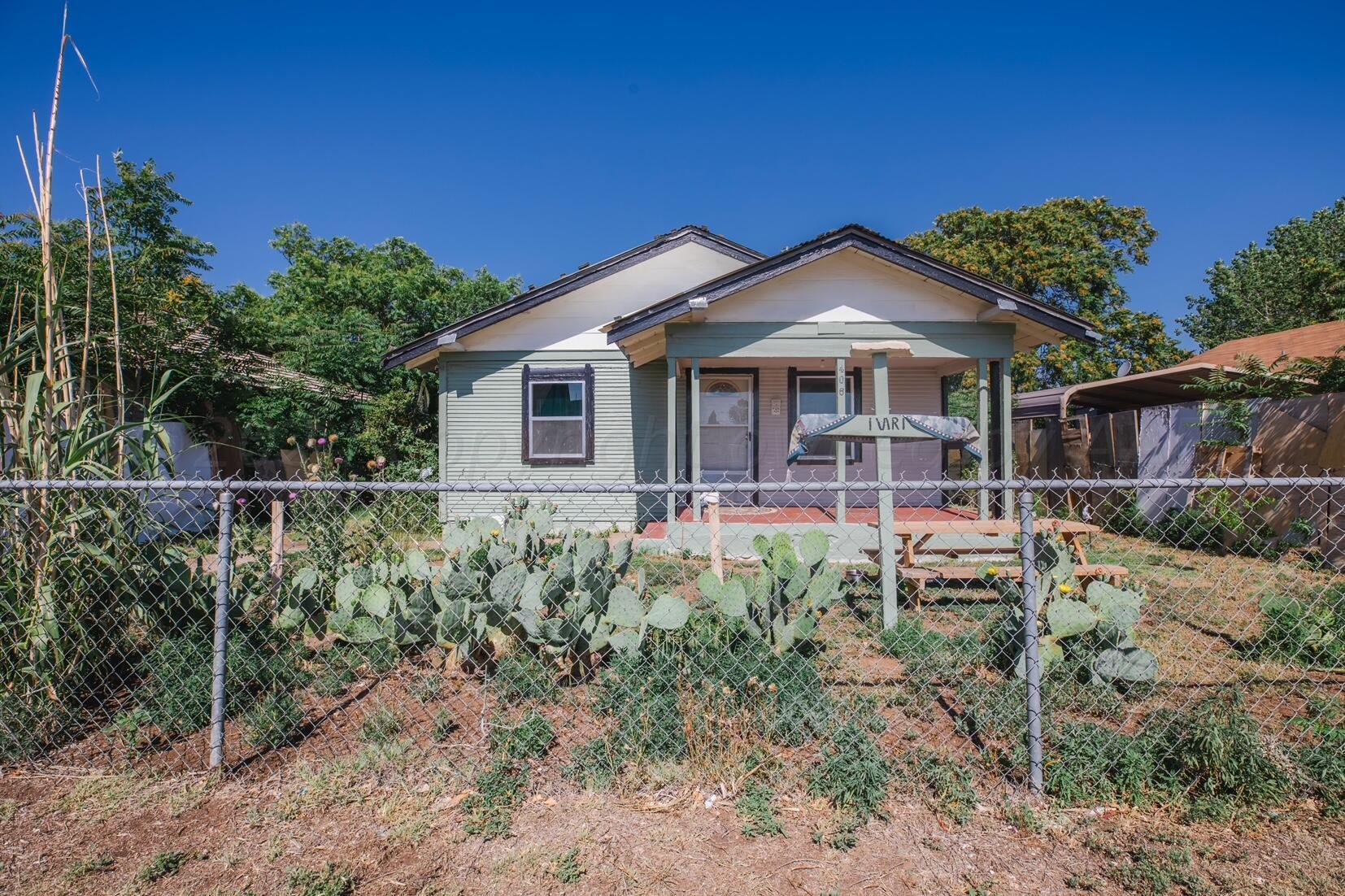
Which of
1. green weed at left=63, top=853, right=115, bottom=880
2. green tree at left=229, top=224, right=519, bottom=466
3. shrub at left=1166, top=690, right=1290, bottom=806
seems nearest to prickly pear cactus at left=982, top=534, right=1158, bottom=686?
shrub at left=1166, top=690, right=1290, bottom=806

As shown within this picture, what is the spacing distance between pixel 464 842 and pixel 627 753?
0.79m

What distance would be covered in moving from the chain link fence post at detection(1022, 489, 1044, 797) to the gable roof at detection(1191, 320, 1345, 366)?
1362 cm

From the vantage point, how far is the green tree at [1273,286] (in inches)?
912

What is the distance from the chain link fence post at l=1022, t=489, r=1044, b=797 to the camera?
9.57ft

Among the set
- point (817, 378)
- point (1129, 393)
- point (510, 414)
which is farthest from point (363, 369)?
point (1129, 393)

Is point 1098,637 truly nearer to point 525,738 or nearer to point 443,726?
point 525,738

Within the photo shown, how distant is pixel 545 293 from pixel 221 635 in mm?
8615

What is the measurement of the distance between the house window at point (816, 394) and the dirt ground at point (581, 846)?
9105 millimetres

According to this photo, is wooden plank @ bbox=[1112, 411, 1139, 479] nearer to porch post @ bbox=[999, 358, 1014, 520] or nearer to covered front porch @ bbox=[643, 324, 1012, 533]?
covered front porch @ bbox=[643, 324, 1012, 533]

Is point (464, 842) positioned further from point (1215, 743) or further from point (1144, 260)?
point (1144, 260)

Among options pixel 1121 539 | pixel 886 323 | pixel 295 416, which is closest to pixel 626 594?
pixel 886 323

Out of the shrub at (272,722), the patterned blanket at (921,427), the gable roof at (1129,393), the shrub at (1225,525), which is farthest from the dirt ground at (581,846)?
the gable roof at (1129,393)

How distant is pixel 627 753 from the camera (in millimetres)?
3148

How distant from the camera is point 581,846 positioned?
8.61 ft
